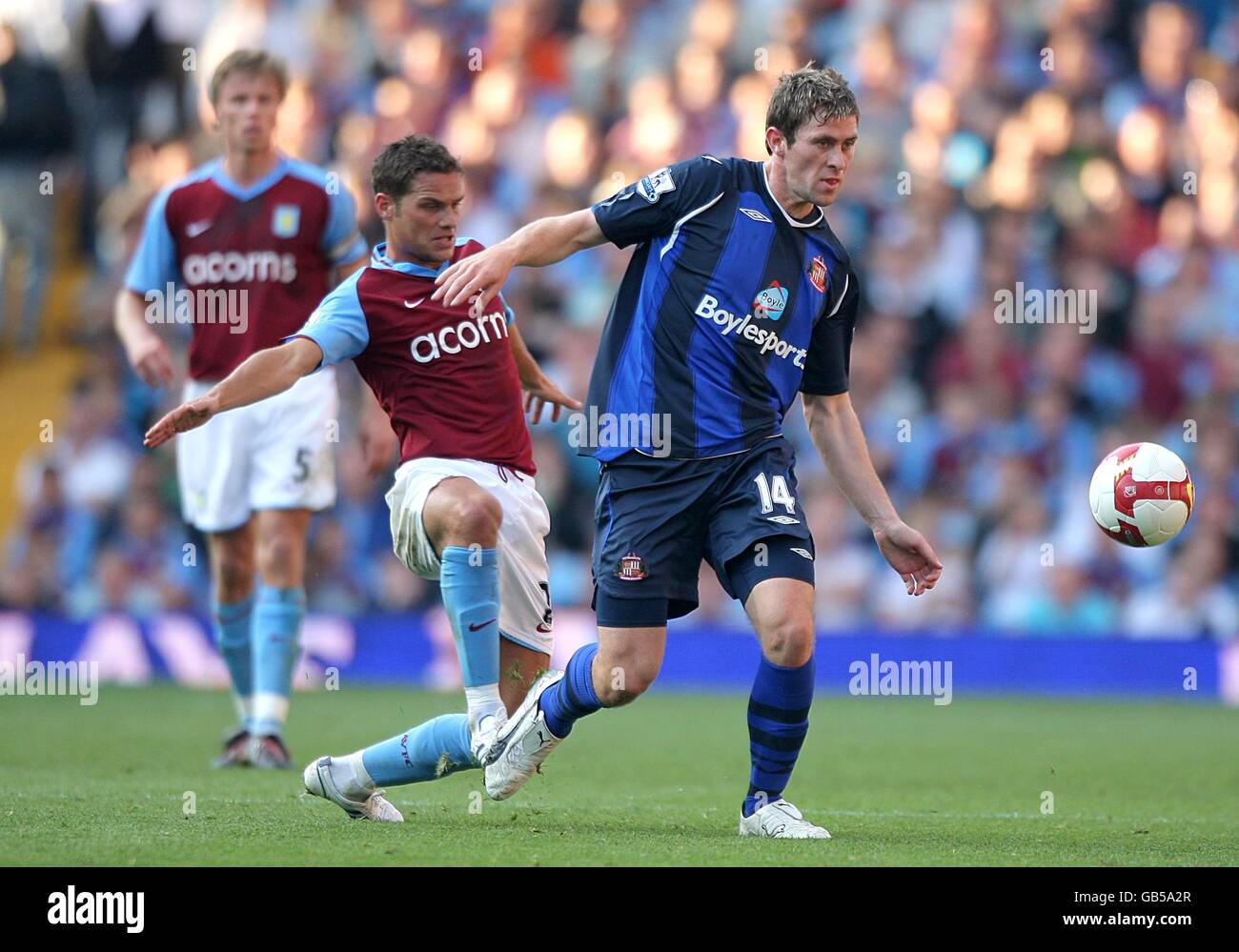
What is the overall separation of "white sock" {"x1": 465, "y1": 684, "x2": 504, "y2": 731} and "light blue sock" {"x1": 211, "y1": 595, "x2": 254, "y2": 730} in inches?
112

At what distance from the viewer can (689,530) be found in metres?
6.10

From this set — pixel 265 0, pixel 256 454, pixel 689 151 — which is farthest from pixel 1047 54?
pixel 256 454

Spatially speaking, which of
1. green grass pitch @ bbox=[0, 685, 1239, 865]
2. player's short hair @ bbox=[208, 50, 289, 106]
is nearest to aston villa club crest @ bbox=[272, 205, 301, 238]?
player's short hair @ bbox=[208, 50, 289, 106]

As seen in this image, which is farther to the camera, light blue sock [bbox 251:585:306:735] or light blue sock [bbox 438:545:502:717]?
light blue sock [bbox 251:585:306:735]

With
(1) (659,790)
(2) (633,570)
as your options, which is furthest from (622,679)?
(1) (659,790)

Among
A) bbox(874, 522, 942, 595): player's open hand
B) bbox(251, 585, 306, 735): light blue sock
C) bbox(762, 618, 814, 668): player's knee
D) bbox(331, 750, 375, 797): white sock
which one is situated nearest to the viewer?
bbox(762, 618, 814, 668): player's knee

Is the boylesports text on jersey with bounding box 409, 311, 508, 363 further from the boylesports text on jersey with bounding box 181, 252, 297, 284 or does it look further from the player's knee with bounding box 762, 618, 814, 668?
the boylesports text on jersey with bounding box 181, 252, 297, 284

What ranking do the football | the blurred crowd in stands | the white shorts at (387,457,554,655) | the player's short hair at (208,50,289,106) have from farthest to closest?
the blurred crowd in stands < the player's short hair at (208,50,289,106) < the football < the white shorts at (387,457,554,655)

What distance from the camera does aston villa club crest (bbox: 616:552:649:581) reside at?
604 cm

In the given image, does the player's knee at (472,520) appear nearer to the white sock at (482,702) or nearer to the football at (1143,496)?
the white sock at (482,702)

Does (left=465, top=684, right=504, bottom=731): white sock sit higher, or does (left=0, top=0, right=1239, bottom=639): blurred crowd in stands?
(left=0, top=0, right=1239, bottom=639): blurred crowd in stands

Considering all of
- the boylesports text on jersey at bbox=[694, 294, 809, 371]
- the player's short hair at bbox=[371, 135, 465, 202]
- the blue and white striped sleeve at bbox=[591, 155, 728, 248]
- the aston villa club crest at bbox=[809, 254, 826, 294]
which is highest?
the player's short hair at bbox=[371, 135, 465, 202]

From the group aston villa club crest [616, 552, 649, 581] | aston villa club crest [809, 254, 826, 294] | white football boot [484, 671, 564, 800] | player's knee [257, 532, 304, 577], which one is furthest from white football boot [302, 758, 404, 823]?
player's knee [257, 532, 304, 577]

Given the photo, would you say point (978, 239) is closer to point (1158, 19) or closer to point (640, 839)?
point (1158, 19)
